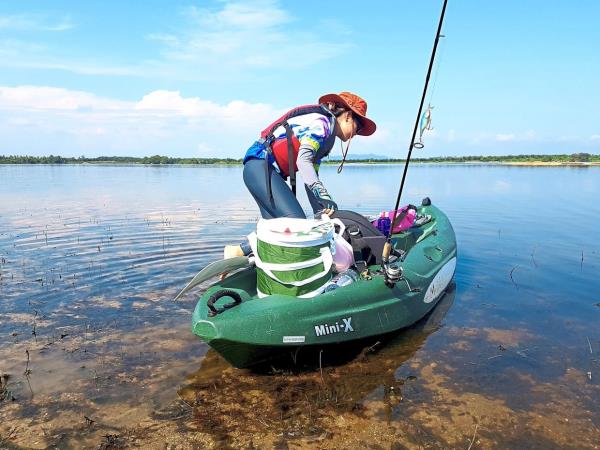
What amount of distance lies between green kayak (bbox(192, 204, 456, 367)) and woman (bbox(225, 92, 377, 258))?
861 millimetres

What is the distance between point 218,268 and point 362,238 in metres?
1.77

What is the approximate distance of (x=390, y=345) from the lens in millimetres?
5172

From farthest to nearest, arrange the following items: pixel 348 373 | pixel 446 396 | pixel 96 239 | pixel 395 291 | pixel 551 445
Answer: pixel 96 239, pixel 395 291, pixel 348 373, pixel 446 396, pixel 551 445

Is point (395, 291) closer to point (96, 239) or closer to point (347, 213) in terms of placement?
point (347, 213)

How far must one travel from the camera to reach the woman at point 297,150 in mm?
5113

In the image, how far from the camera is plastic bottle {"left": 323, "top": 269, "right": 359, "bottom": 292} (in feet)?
15.8

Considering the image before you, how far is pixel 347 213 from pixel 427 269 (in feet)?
4.09

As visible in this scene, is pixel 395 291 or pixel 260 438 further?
pixel 395 291

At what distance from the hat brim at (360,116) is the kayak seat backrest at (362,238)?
3.41 feet

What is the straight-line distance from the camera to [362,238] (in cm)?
574

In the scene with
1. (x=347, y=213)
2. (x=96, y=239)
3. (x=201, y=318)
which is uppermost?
(x=347, y=213)

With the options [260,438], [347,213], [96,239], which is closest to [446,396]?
[260,438]

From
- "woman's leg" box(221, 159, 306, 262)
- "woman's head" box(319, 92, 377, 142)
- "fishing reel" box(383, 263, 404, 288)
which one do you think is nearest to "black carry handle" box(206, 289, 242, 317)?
"woman's leg" box(221, 159, 306, 262)

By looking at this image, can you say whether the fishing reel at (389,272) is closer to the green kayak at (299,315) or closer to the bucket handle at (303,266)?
the green kayak at (299,315)
